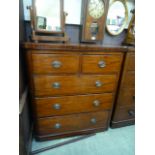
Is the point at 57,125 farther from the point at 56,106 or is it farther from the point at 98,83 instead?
the point at 98,83

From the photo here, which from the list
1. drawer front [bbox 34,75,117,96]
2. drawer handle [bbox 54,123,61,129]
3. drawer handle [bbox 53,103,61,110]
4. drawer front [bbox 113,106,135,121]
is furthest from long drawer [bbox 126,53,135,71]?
drawer handle [bbox 54,123,61,129]

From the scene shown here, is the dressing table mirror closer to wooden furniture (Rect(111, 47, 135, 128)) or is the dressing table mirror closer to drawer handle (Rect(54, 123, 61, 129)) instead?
wooden furniture (Rect(111, 47, 135, 128))

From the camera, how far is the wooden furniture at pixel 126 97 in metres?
1.30

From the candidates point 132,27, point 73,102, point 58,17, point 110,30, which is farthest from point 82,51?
point 132,27

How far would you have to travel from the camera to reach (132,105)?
5.23 ft

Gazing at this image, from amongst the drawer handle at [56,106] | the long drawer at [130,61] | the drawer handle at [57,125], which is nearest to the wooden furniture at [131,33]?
the long drawer at [130,61]

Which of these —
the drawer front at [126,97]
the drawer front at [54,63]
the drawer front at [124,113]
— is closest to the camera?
the drawer front at [54,63]

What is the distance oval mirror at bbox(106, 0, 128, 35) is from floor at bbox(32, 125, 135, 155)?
1269mm

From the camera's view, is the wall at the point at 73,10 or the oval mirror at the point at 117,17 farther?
the oval mirror at the point at 117,17

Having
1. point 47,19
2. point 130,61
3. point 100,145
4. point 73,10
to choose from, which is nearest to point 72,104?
point 100,145

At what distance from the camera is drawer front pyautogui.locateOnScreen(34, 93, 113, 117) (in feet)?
4.04

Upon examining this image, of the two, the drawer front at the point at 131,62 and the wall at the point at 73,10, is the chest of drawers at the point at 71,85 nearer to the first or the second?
the drawer front at the point at 131,62

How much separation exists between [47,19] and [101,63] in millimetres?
642

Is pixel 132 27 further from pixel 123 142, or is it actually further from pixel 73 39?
pixel 123 142
